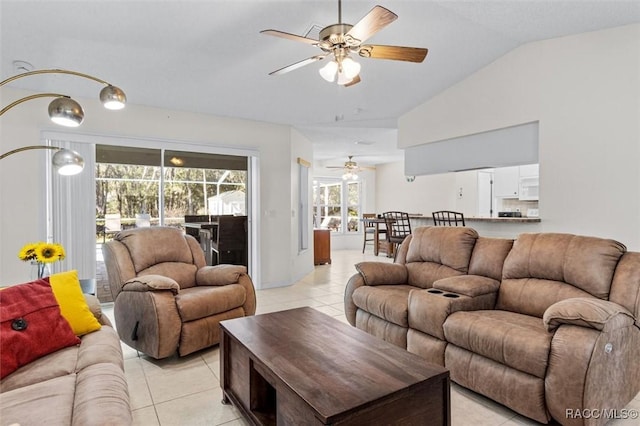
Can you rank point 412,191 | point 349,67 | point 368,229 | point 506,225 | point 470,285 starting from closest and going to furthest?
point 349,67, point 470,285, point 506,225, point 412,191, point 368,229

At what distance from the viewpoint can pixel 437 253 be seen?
320 centimetres

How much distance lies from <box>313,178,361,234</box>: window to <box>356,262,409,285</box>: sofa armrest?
6040mm

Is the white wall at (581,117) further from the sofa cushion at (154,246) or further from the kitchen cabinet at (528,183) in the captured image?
the sofa cushion at (154,246)

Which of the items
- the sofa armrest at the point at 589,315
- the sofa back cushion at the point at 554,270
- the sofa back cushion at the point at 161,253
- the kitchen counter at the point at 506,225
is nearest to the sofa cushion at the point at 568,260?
the sofa back cushion at the point at 554,270

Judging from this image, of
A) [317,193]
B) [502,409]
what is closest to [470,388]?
[502,409]

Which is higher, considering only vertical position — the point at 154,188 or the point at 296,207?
the point at 154,188

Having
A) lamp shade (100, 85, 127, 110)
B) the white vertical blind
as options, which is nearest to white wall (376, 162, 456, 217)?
the white vertical blind

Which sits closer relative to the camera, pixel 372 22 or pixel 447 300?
pixel 372 22

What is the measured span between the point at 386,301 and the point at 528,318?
1001 mm

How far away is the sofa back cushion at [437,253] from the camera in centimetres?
301

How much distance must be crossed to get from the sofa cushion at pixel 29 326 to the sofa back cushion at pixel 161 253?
1.16 metres

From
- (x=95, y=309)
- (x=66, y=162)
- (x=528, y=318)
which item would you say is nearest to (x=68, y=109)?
(x=66, y=162)

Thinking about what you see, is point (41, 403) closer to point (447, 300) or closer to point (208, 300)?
point (208, 300)

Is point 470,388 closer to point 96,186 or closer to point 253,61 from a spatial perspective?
→ point 253,61
